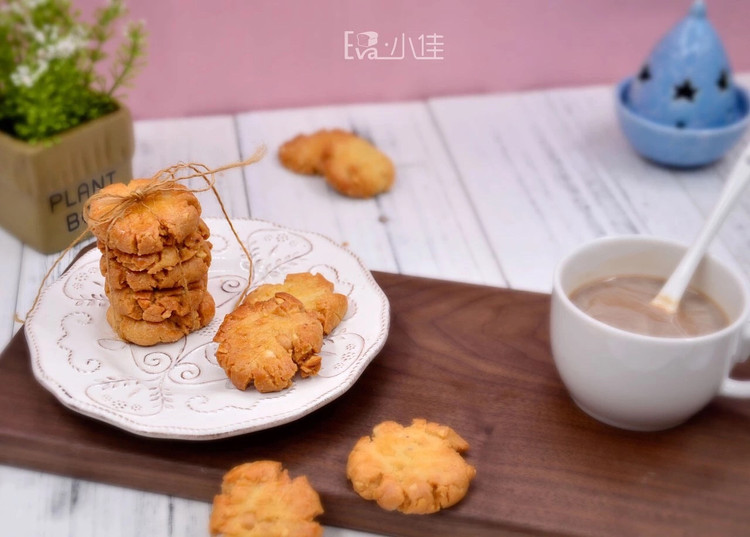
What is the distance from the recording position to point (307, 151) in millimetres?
1516

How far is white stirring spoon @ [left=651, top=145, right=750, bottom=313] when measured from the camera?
969 millimetres

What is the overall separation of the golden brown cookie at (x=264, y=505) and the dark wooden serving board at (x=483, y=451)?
30mm

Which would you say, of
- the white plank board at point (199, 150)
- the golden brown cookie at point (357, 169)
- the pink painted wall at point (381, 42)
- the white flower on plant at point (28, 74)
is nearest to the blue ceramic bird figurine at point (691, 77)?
the pink painted wall at point (381, 42)

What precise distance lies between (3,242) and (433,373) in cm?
69

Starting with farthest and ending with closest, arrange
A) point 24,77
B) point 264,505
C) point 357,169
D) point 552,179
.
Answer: point 552,179 < point 357,169 < point 24,77 < point 264,505

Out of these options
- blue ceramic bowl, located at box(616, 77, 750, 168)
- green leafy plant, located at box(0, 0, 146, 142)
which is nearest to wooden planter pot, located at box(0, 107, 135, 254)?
green leafy plant, located at box(0, 0, 146, 142)

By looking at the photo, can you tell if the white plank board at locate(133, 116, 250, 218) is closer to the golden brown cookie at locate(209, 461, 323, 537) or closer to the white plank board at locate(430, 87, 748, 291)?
the white plank board at locate(430, 87, 748, 291)

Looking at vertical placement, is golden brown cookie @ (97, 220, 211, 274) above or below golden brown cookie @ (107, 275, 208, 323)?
above

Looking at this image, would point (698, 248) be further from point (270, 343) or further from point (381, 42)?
point (381, 42)

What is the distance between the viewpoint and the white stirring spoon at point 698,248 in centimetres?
97

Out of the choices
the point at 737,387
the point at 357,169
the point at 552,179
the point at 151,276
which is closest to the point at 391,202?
the point at 357,169

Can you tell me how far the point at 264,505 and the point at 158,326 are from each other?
0.26 metres

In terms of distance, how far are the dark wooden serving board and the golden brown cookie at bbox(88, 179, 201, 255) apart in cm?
18

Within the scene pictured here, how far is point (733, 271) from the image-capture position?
3.14ft
